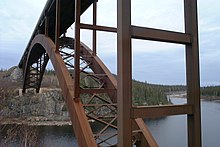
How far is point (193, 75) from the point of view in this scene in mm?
2666

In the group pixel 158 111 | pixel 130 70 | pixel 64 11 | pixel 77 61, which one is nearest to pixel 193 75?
pixel 158 111

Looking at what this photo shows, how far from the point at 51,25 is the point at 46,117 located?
816 inches

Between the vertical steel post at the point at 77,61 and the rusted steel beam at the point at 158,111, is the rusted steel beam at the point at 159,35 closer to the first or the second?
the rusted steel beam at the point at 158,111

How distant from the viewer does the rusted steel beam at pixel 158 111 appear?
8.05ft

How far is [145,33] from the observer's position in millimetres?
2564

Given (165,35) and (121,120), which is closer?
(121,120)

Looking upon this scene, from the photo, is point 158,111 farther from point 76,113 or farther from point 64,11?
point 64,11

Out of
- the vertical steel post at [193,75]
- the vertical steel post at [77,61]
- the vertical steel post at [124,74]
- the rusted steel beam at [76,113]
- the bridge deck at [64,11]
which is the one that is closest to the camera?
the vertical steel post at [124,74]

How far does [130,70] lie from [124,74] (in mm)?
98

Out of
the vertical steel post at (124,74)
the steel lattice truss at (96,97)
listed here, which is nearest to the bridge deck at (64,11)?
the steel lattice truss at (96,97)

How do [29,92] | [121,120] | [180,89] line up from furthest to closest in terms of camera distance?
[29,92] → [180,89] → [121,120]

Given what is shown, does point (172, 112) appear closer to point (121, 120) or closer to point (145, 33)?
point (121, 120)

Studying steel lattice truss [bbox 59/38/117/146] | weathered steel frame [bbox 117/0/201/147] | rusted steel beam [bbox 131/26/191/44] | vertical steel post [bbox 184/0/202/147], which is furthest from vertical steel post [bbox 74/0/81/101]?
vertical steel post [bbox 184/0/202/147]

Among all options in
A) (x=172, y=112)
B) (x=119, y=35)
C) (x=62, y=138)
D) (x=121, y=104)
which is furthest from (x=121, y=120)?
(x=62, y=138)
